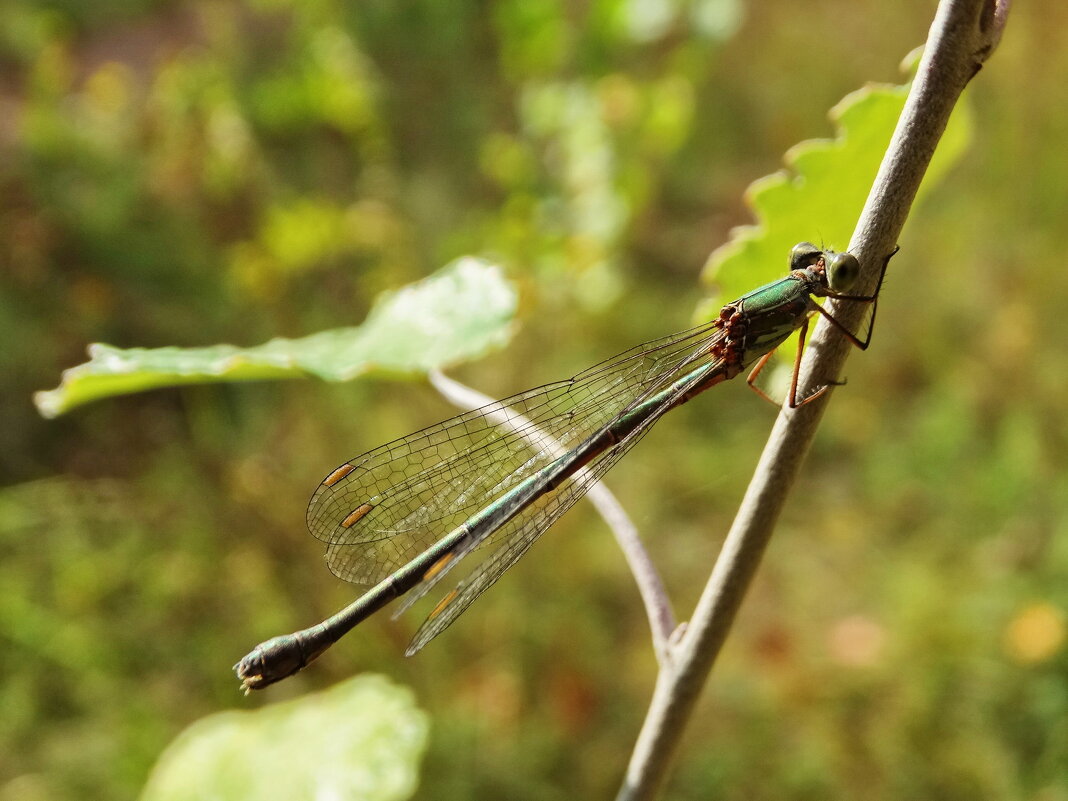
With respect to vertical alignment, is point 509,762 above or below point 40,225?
below

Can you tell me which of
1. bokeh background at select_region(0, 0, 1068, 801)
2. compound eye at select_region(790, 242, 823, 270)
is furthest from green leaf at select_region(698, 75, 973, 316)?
bokeh background at select_region(0, 0, 1068, 801)

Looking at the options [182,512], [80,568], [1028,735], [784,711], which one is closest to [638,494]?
[784,711]

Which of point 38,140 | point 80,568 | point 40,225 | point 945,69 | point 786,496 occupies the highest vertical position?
point 38,140

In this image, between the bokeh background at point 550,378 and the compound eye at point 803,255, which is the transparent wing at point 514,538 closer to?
the compound eye at point 803,255

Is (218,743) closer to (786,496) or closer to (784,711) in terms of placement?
(786,496)

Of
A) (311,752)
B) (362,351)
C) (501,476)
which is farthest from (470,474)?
(311,752)

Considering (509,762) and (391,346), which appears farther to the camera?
(509,762)

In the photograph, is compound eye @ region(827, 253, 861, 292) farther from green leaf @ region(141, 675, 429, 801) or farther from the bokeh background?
the bokeh background

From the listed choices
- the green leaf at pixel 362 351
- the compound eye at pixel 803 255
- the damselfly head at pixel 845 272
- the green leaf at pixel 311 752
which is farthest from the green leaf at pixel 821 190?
the green leaf at pixel 311 752
